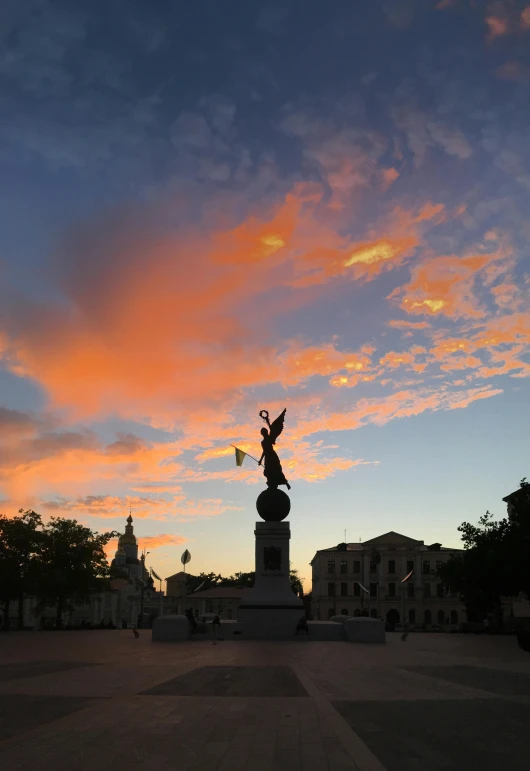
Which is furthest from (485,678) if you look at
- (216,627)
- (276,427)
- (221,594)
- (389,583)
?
(389,583)

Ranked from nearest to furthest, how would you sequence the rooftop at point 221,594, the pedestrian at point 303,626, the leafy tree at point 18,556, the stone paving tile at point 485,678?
the stone paving tile at point 485,678 → the pedestrian at point 303,626 → the leafy tree at point 18,556 → the rooftop at point 221,594

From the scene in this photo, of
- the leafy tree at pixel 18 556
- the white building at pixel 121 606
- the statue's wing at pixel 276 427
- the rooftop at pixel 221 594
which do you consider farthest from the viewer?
the white building at pixel 121 606

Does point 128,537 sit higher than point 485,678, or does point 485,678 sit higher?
point 128,537

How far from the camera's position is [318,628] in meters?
37.0

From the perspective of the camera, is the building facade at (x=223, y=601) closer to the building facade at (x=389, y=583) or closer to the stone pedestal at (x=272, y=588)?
the building facade at (x=389, y=583)

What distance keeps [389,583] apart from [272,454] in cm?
7220

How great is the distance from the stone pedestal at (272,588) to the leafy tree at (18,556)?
28759 millimetres

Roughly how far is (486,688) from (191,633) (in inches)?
885

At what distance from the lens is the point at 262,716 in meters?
11.6

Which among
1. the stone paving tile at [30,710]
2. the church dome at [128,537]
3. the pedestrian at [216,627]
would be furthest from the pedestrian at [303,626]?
the church dome at [128,537]

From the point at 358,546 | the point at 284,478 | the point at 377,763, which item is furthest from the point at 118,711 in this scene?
the point at 358,546

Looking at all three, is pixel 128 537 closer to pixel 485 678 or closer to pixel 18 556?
pixel 18 556

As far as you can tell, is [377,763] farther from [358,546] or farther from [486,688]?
[358,546]

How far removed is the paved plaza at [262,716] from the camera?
28.6 feet
